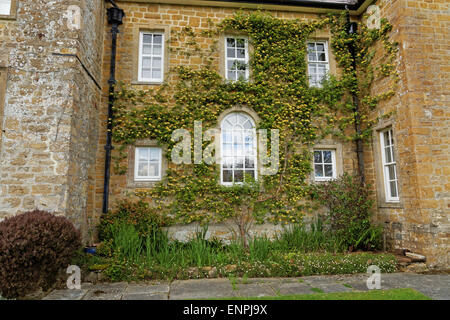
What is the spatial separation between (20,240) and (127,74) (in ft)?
16.6

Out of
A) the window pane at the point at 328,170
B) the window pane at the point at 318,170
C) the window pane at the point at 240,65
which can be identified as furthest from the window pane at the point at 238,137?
the window pane at the point at 328,170

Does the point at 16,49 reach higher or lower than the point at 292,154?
higher

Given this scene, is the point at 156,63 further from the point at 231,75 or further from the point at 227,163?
the point at 227,163

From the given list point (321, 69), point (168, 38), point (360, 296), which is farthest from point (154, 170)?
point (321, 69)

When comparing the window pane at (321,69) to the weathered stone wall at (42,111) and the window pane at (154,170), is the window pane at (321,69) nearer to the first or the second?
the window pane at (154,170)

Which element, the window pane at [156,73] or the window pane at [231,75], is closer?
the window pane at [156,73]

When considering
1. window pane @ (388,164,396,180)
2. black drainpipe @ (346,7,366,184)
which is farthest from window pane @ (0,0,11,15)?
window pane @ (388,164,396,180)

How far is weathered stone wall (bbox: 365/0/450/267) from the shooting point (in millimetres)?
6152

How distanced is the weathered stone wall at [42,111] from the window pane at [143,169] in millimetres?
1588

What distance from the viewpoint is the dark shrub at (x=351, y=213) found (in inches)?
273

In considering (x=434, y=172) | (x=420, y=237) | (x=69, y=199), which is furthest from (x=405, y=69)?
(x=69, y=199)

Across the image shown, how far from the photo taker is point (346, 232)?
6969mm

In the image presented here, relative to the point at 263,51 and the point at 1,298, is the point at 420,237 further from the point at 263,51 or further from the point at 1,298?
the point at 1,298

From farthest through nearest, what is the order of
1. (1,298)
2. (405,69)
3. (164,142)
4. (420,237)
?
(164,142)
(405,69)
(420,237)
(1,298)
